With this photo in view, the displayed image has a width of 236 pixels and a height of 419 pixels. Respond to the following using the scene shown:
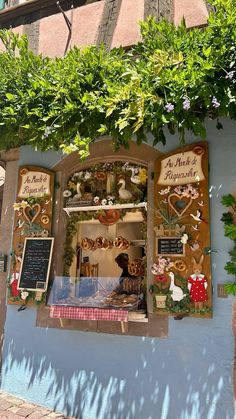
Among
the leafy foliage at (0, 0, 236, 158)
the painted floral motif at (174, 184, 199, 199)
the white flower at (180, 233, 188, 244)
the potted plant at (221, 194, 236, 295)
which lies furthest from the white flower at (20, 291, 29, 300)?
the potted plant at (221, 194, 236, 295)

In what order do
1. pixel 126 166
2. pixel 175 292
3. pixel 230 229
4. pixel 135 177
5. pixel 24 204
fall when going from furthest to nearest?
pixel 24 204
pixel 126 166
pixel 135 177
pixel 175 292
pixel 230 229

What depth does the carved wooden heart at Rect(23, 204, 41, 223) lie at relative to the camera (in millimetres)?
5152

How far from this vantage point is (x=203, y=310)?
3846 millimetres

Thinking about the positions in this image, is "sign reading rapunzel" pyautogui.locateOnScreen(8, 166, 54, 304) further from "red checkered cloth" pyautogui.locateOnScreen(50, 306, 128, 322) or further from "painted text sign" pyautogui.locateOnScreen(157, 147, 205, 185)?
"painted text sign" pyautogui.locateOnScreen(157, 147, 205, 185)

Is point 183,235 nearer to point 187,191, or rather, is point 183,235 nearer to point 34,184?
point 187,191

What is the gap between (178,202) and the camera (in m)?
4.25

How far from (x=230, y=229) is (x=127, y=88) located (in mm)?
1727

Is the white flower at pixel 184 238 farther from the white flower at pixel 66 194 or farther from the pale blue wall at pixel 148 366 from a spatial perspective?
the white flower at pixel 66 194

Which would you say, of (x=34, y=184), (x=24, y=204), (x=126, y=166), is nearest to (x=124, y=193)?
(x=126, y=166)

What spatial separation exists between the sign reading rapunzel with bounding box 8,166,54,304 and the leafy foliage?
940 mm

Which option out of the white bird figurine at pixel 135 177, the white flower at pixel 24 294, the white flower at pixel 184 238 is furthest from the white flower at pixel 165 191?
the white flower at pixel 24 294

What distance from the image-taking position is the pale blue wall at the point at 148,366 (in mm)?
3779

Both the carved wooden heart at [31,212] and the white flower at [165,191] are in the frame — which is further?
the carved wooden heart at [31,212]

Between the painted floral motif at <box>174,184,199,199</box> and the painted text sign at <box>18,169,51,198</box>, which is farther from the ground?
the painted text sign at <box>18,169,51,198</box>
